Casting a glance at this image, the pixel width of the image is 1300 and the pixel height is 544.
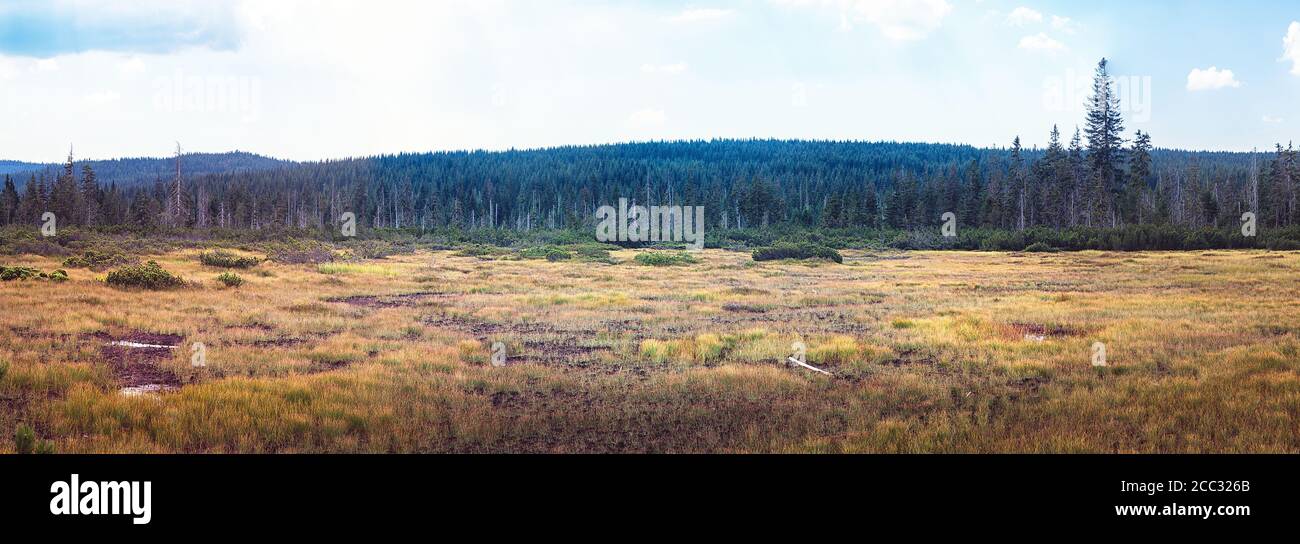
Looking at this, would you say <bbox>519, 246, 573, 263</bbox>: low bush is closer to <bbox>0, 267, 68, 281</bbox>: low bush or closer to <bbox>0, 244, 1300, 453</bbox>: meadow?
<bbox>0, 244, 1300, 453</bbox>: meadow

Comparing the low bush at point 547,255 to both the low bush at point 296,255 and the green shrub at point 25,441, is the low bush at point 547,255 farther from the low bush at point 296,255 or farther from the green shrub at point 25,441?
the green shrub at point 25,441

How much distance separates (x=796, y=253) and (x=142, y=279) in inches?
1600

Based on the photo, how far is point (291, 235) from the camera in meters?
75.9

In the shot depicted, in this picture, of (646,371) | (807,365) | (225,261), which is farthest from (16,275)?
(807,365)

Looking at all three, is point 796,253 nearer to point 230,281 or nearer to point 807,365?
point 230,281

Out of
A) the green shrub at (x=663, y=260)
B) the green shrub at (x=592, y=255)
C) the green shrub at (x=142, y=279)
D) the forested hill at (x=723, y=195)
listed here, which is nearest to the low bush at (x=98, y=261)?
the green shrub at (x=142, y=279)

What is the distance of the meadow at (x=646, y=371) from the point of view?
905cm

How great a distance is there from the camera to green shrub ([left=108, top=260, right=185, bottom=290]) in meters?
25.0

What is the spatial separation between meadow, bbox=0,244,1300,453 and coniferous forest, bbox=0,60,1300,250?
40.2m

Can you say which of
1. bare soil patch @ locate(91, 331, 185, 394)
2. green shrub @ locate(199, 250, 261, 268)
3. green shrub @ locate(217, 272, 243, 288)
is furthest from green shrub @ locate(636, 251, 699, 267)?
bare soil patch @ locate(91, 331, 185, 394)

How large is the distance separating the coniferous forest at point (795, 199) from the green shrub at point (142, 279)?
5106 cm

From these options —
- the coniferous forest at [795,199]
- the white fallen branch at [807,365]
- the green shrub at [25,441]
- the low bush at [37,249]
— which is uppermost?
the coniferous forest at [795,199]

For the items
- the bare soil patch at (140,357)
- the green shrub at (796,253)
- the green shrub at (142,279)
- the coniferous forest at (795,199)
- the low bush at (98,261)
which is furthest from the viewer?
the coniferous forest at (795,199)
